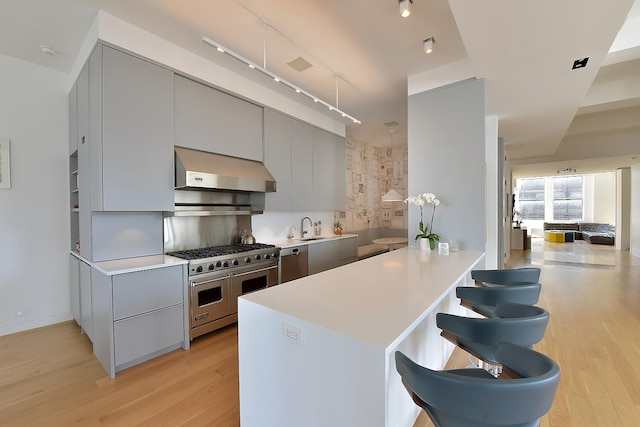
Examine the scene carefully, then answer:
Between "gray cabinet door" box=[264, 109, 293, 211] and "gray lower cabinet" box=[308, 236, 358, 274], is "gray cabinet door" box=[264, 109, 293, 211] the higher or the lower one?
the higher one

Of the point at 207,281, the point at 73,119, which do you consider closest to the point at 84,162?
the point at 73,119

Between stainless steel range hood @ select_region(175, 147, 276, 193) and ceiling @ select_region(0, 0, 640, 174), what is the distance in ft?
3.61

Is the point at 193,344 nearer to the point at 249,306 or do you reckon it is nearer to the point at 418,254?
the point at 249,306

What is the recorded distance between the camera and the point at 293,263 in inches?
155

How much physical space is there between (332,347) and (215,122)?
9.76 ft

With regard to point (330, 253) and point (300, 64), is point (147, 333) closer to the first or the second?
point (330, 253)

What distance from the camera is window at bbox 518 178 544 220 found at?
14461 millimetres

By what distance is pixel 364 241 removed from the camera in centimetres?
666

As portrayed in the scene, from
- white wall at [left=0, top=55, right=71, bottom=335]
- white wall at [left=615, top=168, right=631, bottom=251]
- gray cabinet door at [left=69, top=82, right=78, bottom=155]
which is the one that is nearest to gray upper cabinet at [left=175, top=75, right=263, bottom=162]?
gray cabinet door at [left=69, top=82, right=78, bottom=155]

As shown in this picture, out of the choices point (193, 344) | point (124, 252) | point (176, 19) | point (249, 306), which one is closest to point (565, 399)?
point (249, 306)

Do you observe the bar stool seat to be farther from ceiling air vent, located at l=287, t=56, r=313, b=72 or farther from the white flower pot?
ceiling air vent, located at l=287, t=56, r=313, b=72

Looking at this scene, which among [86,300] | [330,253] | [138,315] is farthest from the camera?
[330,253]

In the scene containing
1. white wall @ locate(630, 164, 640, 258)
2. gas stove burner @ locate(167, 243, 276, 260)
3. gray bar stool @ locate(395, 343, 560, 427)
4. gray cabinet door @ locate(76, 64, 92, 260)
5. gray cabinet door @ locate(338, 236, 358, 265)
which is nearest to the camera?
gray bar stool @ locate(395, 343, 560, 427)

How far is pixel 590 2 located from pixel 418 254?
218 centimetres
